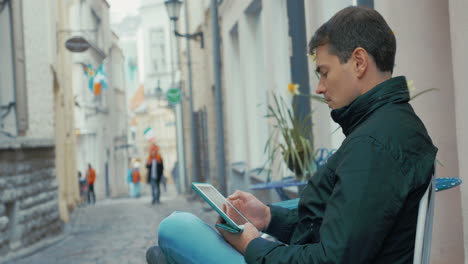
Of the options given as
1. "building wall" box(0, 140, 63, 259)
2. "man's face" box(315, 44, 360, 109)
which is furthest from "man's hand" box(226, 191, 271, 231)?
"building wall" box(0, 140, 63, 259)

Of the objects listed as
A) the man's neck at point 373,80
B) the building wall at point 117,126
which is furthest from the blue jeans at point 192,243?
the building wall at point 117,126

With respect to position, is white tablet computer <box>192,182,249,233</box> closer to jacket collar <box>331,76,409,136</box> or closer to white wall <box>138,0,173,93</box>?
jacket collar <box>331,76,409,136</box>

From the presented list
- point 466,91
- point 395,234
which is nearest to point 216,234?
point 395,234

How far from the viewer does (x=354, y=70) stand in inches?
71.7

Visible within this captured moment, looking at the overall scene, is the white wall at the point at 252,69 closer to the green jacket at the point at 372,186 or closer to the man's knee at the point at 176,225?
the man's knee at the point at 176,225

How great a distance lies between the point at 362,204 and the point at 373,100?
332 mm

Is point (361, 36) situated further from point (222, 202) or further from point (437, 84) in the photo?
point (437, 84)

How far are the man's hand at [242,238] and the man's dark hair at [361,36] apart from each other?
1.72ft

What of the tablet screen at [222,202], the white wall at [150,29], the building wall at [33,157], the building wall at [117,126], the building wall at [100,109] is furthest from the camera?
the white wall at [150,29]

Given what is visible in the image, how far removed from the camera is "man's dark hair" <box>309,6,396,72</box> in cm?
178

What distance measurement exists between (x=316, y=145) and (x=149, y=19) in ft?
122

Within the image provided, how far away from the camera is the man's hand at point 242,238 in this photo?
1903 mm

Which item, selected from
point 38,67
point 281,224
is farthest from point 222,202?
point 38,67

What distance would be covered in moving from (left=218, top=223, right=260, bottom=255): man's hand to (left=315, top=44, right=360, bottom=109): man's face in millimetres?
409
